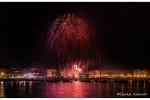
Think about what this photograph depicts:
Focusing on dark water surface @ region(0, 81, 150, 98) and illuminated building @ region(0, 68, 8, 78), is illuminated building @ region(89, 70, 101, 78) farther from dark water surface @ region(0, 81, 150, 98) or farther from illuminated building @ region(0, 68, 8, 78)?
dark water surface @ region(0, 81, 150, 98)

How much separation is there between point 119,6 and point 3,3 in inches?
90.5

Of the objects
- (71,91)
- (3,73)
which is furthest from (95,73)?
(71,91)

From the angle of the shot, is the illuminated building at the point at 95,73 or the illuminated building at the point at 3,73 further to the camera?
the illuminated building at the point at 95,73

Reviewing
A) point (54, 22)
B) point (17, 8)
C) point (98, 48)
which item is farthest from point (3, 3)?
point (98, 48)

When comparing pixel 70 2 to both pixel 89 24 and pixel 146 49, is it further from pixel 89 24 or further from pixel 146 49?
pixel 146 49

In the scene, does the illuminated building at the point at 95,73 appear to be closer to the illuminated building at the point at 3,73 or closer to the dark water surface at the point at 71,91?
the illuminated building at the point at 3,73

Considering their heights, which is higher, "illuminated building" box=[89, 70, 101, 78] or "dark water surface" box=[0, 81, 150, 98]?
"illuminated building" box=[89, 70, 101, 78]

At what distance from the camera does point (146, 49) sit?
7.82m

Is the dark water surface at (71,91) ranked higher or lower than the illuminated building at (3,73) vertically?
lower

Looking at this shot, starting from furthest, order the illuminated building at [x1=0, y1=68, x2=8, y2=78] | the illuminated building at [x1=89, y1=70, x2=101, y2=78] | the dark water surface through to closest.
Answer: the illuminated building at [x1=89, y1=70, x2=101, y2=78], the illuminated building at [x1=0, y1=68, x2=8, y2=78], the dark water surface

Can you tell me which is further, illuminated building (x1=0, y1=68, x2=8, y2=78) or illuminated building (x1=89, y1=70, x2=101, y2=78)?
illuminated building (x1=89, y1=70, x2=101, y2=78)

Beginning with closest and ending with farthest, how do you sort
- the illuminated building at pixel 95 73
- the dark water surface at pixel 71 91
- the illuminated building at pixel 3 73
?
the dark water surface at pixel 71 91 < the illuminated building at pixel 3 73 < the illuminated building at pixel 95 73

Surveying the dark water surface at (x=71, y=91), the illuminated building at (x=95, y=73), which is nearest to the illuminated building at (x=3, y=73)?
the illuminated building at (x=95, y=73)

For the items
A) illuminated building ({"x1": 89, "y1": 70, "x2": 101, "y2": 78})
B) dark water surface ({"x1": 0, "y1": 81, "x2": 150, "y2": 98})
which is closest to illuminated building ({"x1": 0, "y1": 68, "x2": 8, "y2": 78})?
illuminated building ({"x1": 89, "y1": 70, "x2": 101, "y2": 78})
